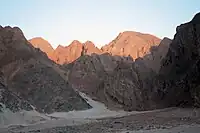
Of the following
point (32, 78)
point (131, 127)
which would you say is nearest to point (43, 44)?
point (32, 78)

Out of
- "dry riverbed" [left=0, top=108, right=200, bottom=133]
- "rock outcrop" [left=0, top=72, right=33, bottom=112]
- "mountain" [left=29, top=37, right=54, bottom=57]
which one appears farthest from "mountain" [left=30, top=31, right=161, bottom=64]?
"dry riverbed" [left=0, top=108, right=200, bottom=133]

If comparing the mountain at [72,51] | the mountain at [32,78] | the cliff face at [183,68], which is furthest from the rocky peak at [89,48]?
the cliff face at [183,68]

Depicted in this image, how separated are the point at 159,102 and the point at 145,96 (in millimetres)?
8966

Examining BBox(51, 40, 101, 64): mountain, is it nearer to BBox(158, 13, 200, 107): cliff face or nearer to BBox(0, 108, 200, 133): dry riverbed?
BBox(158, 13, 200, 107): cliff face

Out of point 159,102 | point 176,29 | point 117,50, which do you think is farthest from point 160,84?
point 117,50

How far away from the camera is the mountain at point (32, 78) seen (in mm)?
62188

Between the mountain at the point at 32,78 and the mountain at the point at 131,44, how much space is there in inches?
2050

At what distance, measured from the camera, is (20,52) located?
72.1m

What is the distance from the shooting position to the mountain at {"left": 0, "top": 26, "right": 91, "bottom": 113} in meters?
62.2

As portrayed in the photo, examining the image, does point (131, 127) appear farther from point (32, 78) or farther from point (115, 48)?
point (115, 48)

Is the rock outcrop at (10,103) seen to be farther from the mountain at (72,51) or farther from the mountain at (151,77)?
the mountain at (72,51)

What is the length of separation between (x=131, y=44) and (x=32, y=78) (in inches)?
2664

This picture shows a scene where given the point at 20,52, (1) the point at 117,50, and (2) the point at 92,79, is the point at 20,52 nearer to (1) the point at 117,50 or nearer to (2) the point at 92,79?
(2) the point at 92,79

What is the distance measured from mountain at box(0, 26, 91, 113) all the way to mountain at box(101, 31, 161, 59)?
171 feet
